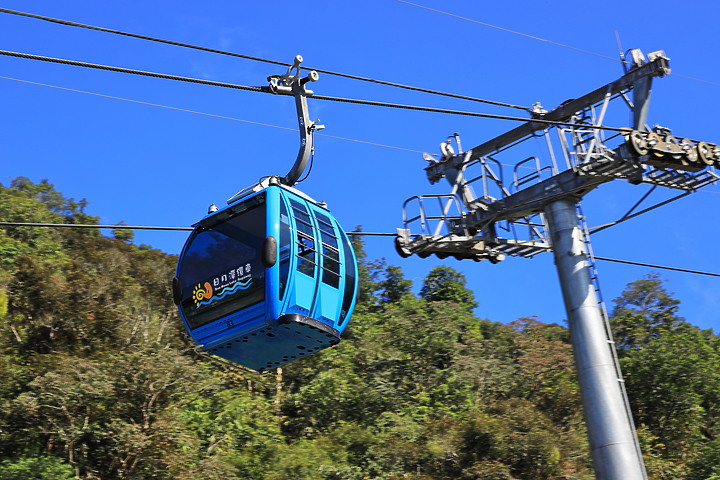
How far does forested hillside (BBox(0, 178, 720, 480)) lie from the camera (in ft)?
68.8

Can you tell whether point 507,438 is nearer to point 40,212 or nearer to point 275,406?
point 275,406

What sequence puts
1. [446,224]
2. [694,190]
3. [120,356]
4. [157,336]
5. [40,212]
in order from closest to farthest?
[694,190] < [446,224] < [120,356] < [157,336] < [40,212]

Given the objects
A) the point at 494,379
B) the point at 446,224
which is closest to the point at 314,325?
the point at 446,224

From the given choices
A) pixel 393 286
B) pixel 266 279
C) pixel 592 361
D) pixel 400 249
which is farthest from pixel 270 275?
pixel 393 286

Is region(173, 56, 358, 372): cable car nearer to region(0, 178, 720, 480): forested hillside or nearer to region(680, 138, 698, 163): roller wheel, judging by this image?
region(680, 138, 698, 163): roller wheel

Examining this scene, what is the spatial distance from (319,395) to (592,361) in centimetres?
1777

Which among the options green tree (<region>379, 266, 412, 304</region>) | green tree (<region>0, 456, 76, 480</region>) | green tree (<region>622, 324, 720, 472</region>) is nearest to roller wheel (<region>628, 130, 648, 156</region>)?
green tree (<region>0, 456, 76, 480</region>)

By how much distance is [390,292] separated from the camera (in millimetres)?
40969

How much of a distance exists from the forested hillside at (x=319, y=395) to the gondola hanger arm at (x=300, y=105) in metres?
12.4

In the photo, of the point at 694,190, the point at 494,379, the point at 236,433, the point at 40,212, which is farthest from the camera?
the point at 40,212

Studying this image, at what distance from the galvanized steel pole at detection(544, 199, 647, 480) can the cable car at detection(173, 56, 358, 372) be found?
9.84ft

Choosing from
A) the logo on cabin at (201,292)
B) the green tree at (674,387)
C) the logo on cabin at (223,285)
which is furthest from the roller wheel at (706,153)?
the green tree at (674,387)

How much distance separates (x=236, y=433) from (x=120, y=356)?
3.99 m

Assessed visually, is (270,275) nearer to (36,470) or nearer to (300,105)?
(300,105)
